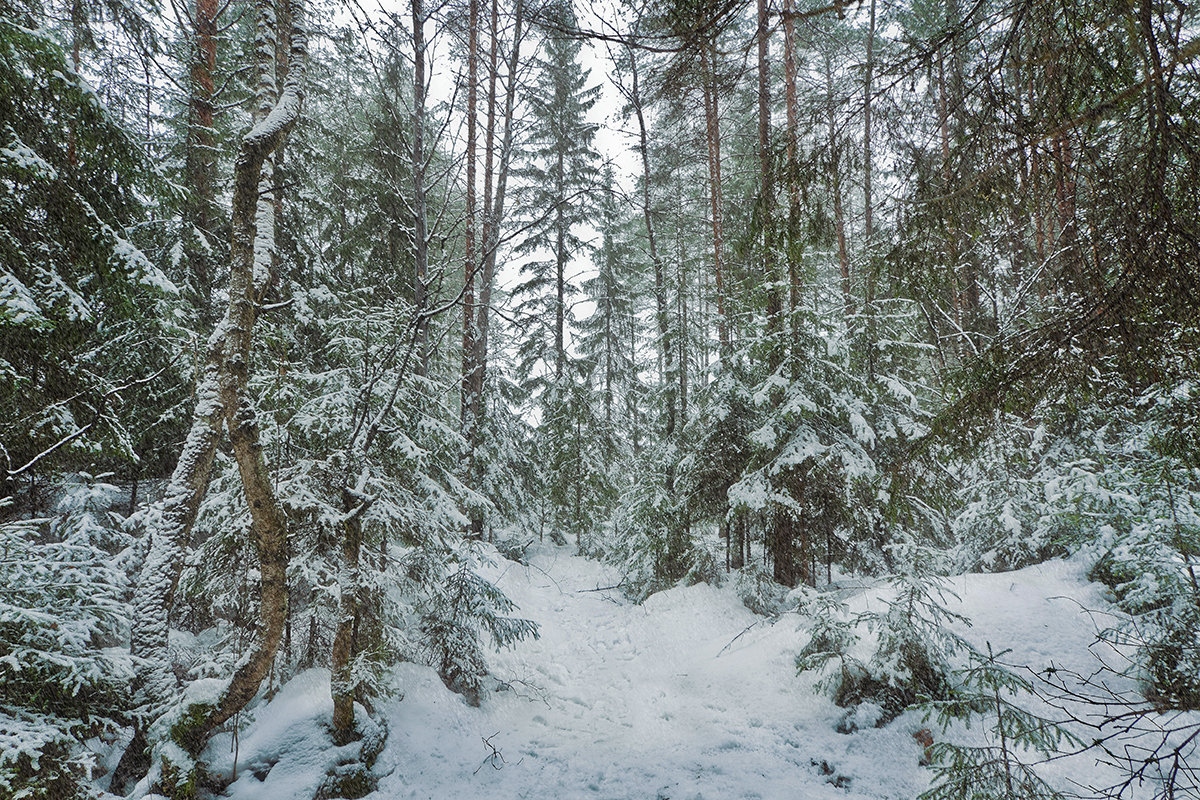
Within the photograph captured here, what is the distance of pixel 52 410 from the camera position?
169 inches

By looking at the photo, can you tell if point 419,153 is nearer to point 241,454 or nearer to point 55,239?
point 55,239

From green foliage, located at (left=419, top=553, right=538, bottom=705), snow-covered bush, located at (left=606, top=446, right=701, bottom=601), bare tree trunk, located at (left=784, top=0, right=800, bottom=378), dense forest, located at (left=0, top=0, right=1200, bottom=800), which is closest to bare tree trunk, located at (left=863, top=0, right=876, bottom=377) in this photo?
dense forest, located at (left=0, top=0, right=1200, bottom=800)

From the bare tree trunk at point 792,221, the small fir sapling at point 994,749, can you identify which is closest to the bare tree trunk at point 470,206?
the bare tree trunk at point 792,221

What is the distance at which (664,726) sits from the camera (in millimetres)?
5527

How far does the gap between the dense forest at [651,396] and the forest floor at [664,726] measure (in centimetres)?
20

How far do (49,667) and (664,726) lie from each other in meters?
5.19

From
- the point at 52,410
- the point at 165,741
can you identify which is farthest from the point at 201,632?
the point at 52,410

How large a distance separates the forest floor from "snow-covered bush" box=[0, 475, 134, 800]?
1.17 meters

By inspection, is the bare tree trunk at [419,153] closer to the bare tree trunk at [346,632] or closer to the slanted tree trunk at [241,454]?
the slanted tree trunk at [241,454]

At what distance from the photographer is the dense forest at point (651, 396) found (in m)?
2.48

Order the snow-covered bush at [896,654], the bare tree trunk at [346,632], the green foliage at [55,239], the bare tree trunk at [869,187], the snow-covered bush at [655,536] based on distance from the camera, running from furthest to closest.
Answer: the snow-covered bush at [655,536] → the snow-covered bush at [896,654] → the bare tree trunk at [346,632] → the green foliage at [55,239] → the bare tree trunk at [869,187]

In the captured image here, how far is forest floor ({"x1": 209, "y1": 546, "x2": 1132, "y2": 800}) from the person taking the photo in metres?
4.29

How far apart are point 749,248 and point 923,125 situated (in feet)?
5.50

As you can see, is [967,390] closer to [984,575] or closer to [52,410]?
[984,575]
